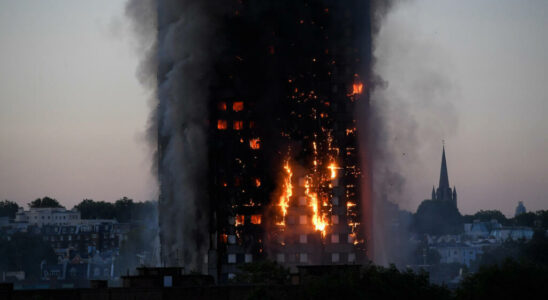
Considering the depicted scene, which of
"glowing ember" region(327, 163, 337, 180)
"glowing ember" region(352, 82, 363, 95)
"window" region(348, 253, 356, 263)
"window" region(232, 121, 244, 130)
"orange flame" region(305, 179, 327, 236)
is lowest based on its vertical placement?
"window" region(348, 253, 356, 263)

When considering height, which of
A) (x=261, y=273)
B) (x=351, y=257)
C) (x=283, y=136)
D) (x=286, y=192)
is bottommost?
(x=261, y=273)

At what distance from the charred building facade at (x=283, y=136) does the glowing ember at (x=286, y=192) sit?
0.12m

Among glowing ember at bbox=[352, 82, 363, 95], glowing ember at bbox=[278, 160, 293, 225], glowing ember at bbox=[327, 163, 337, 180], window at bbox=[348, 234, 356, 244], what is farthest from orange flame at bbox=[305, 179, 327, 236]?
glowing ember at bbox=[352, 82, 363, 95]

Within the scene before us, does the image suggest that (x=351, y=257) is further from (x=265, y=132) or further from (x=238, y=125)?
(x=238, y=125)

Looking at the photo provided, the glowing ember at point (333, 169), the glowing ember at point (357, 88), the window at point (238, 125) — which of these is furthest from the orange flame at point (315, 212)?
the glowing ember at point (357, 88)

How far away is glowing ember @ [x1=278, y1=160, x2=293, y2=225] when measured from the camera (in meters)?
168

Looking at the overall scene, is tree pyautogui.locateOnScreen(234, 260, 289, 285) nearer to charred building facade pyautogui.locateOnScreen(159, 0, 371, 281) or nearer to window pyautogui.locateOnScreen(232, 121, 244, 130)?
charred building facade pyautogui.locateOnScreen(159, 0, 371, 281)

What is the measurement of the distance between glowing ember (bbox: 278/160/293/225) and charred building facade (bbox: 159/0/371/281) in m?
0.12

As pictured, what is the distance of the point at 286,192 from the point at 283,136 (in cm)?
676

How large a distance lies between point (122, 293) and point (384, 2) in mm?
78680

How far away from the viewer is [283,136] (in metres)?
168

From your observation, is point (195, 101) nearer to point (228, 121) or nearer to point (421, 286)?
point (228, 121)

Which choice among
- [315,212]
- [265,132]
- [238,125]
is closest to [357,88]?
[265,132]

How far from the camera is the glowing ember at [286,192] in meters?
168
